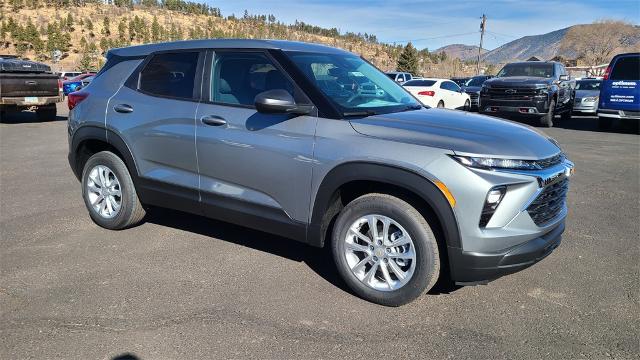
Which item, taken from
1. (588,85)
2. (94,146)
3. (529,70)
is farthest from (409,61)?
(94,146)

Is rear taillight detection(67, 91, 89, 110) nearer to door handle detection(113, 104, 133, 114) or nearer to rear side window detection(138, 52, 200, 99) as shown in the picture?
door handle detection(113, 104, 133, 114)

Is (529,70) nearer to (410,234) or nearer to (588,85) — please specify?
(588,85)

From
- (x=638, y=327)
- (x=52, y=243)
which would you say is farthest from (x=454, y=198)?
(x=52, y=243)

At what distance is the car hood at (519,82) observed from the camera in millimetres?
14031

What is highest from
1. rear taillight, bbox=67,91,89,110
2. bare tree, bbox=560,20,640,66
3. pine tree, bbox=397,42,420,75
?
bare tree, bbox=560,20,640,66

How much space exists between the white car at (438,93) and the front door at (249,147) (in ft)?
44.7

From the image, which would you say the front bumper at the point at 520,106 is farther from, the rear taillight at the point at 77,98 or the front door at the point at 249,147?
the rear taillight at the point at 77,98

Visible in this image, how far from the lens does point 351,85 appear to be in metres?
4.13

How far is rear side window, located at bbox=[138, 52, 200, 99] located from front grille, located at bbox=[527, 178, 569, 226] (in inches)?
112

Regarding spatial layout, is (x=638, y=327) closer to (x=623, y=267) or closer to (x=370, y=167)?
(x=623, y=267)

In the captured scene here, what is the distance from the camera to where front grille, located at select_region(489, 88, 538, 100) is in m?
14.0

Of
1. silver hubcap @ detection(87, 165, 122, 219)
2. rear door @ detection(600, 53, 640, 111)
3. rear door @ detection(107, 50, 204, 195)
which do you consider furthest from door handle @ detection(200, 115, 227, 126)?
rear door @ detection(600, 53, 640, 111)

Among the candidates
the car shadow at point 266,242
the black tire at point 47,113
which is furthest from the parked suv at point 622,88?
the black tire at point 47,113

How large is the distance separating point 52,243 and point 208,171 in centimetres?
179
